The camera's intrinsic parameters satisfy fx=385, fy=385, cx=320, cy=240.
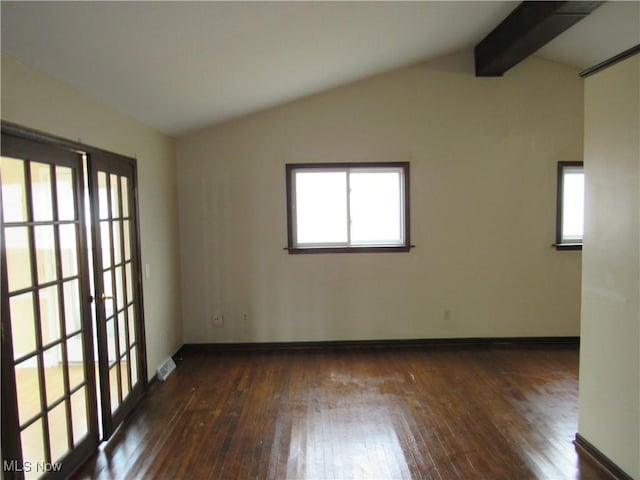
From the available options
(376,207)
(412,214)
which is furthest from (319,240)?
(412,214)

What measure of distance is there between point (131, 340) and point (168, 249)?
109 centimetres

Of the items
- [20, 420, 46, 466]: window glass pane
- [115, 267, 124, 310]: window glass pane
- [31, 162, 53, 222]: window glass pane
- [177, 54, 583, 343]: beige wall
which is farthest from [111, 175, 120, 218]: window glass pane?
[20, 420, 46, 466]: window glass pane

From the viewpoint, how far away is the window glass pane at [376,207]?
14.4ft

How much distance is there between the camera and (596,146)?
7.93 feet

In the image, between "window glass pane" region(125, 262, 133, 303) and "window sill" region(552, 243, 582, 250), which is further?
"window sill" region(552, 243, 582, 250)

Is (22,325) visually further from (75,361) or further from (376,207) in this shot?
(376,207)

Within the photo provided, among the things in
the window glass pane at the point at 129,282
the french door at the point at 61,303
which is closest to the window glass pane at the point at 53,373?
the french door at the point at 61,303

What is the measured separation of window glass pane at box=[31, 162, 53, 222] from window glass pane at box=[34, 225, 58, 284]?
67 millimetres

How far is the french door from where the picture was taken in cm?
184

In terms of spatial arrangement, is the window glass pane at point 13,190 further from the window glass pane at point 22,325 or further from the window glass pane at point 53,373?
the window glass pane at point 53,373

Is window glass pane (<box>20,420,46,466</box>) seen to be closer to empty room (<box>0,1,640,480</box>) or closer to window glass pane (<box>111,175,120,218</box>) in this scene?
empty room (<box>0,1,640,480</box>)

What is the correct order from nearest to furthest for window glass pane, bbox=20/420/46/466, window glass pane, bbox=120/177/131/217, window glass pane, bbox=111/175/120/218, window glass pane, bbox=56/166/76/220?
window glass pane, bbox=20/420/46/466 → window glass pane, bbox=56/166/76/220 → window glass pane, bbox=111/175/120/218 → window glass pane, bbox=120/177/131/217

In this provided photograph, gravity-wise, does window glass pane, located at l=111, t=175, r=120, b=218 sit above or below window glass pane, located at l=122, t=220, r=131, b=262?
above

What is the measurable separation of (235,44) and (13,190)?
149cm
